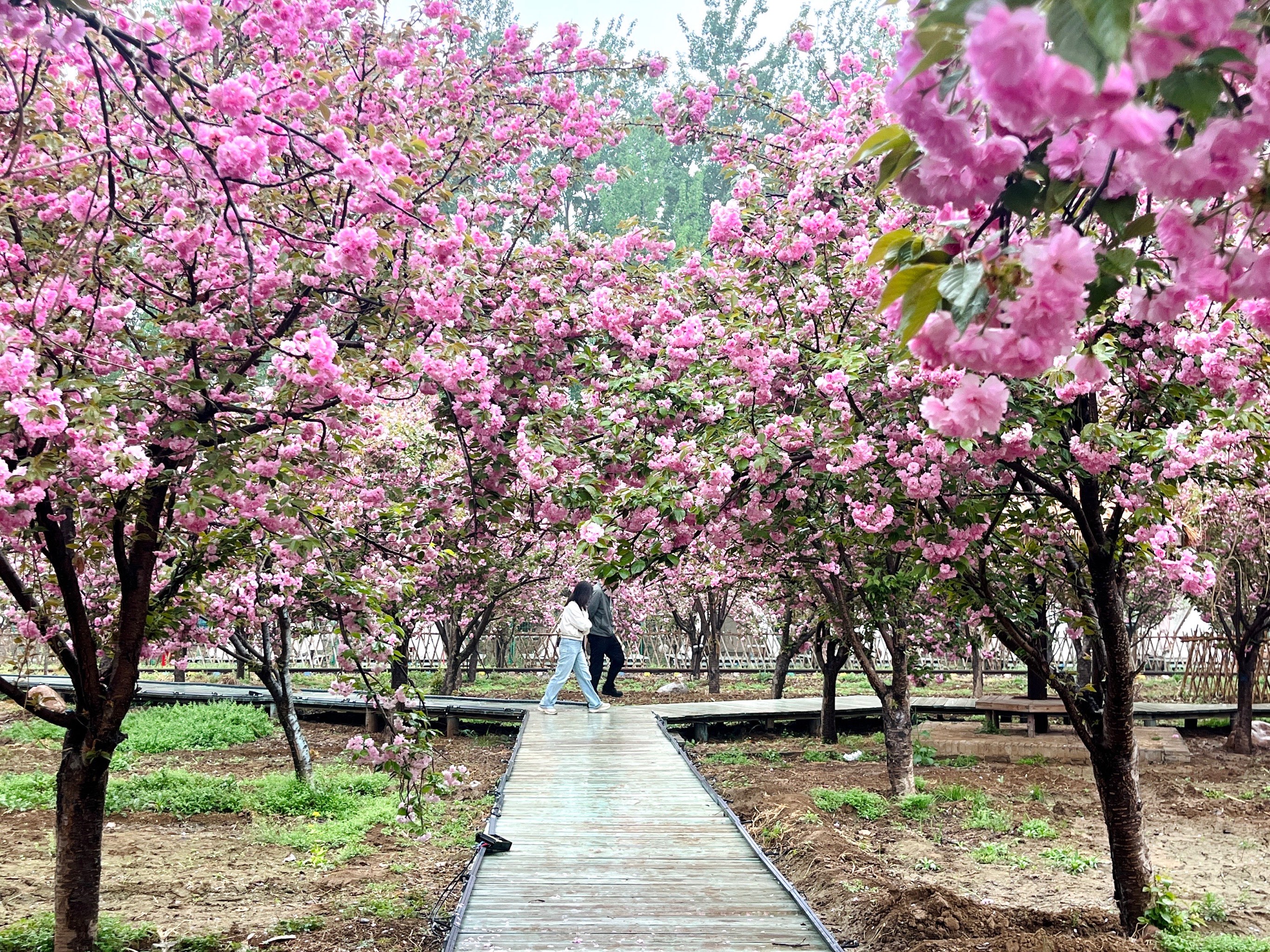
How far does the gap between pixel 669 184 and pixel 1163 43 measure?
30982 millimetres

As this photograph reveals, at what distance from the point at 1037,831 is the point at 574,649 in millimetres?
4737

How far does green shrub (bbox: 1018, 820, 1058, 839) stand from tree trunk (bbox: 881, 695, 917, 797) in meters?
0.95

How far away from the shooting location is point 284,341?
10.8 ft

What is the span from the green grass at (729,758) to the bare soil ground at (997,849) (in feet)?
0.11

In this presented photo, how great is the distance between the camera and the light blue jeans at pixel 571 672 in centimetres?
1005

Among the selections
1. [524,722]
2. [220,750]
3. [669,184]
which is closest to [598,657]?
[524,722]

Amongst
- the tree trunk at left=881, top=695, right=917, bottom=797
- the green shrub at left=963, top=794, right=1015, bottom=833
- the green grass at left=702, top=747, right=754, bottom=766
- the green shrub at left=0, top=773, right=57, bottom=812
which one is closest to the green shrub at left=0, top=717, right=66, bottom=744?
the green shrub at left=0, top=773, right=57, bottom=812

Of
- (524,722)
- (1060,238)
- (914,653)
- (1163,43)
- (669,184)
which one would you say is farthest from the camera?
(669,184)

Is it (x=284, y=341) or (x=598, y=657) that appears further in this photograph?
(x=598, y=657)

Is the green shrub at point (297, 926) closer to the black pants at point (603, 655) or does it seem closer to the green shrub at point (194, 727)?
the green shrub at point (194, 727)

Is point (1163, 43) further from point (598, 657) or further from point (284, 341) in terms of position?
point (598, 657)

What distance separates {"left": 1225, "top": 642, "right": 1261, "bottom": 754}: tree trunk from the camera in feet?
33.6

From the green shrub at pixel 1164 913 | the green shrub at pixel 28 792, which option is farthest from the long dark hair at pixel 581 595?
the green shrub at pixel 1164 913

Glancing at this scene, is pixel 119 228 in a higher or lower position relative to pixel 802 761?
higher
